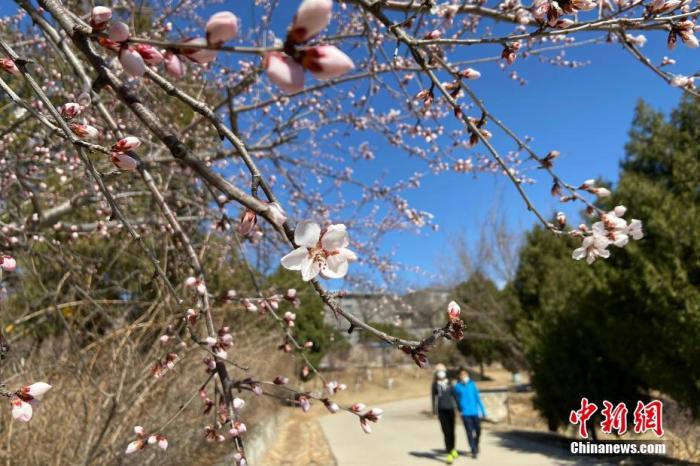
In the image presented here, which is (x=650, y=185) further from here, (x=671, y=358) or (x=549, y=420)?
(x=549, y=420)

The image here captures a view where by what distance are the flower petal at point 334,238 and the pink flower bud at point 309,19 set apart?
1.32ft

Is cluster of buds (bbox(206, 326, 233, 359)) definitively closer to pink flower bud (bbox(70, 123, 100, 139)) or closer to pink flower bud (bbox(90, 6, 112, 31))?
pink flower bud (bbox(70, 123, 100, 139))

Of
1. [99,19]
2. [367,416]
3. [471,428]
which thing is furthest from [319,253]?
[471,428]

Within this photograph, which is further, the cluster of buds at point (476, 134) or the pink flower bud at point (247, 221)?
the cluster of buds at point (476, 134)

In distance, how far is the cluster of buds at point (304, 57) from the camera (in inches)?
24.9

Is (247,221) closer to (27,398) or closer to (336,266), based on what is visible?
(336,266)

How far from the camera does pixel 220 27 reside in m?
0.66

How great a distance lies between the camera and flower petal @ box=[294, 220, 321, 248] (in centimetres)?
94

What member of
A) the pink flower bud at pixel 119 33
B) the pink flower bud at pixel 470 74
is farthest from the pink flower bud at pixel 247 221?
the pink flower bud at pixel 470 74

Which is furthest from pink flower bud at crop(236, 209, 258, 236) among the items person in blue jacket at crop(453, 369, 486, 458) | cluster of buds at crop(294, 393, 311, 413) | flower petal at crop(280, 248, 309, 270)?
person in blue jacket at crop(453, 369, 486, 458)

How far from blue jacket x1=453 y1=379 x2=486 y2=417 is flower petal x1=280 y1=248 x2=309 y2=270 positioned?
7112 millimetres

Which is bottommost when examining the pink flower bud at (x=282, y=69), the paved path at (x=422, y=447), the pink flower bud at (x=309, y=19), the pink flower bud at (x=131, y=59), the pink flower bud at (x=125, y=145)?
the paved path at (x=422, y=447)

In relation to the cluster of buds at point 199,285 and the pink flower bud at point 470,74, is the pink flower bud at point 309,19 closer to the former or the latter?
the cluster of buds at point 199,285

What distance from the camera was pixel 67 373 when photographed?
397cm
